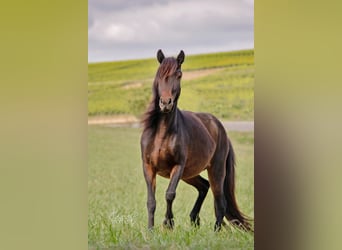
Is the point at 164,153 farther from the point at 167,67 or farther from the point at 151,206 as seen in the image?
the point at 167,67

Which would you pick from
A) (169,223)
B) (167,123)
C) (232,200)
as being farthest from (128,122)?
(232,200)

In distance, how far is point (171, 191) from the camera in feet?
10.7

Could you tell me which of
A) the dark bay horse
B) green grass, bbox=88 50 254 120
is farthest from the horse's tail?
green grass, bbox=88 50 254 120

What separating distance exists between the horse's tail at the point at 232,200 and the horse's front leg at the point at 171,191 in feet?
0.84

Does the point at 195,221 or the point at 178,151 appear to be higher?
the point at 178,151

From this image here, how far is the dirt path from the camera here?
3.22m

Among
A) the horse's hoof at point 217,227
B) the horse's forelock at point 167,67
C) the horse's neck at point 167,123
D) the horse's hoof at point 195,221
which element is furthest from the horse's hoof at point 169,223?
the horse's forelock at point 167,67

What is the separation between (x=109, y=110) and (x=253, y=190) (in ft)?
2.95

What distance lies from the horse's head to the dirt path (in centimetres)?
19

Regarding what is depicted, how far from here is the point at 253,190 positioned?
Result: 10.7ft

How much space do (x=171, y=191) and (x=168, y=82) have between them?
586mm

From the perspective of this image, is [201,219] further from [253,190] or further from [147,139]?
[147,139]

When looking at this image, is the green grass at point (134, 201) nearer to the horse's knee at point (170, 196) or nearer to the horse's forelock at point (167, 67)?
the horse's knee at point (170, 196)

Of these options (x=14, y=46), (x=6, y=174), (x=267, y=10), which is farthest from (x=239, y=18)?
(x=6, y=174)
